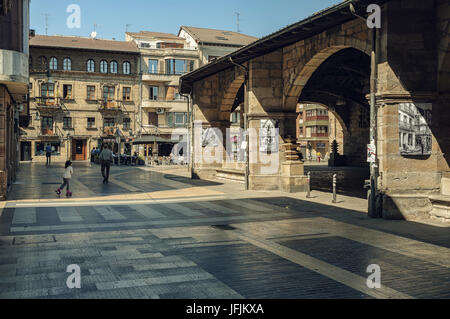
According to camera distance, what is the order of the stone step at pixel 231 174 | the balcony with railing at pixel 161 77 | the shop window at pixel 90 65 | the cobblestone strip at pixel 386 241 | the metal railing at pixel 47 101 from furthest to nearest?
1. the balcony with railing at pixel 161 77
2. the shop window at pixel 90 65
3. the metal railing at pixel 47 101
4. the stone step at pixel 231 174
5. the cobblestone strip at pixel 386 241

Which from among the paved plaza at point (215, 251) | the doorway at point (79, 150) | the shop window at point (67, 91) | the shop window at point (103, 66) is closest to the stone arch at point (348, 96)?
the paved plaza at point (215, 251)

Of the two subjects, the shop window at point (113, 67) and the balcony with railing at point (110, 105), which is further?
the shop window at point (113, 67)

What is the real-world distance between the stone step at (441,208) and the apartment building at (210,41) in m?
46.1

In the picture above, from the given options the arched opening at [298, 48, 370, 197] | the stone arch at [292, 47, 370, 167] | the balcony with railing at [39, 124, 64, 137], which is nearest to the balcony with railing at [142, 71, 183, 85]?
the balcony with railing at [39, 124, 64, 137]

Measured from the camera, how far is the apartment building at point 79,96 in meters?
51.6

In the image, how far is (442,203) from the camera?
444 inches

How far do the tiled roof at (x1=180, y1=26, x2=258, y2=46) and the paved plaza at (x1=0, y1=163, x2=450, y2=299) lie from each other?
150ft

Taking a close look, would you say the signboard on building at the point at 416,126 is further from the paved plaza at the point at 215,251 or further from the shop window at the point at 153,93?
the shop window at the point at 153,93

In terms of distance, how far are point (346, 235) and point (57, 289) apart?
237 inches

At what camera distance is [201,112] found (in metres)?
26.0

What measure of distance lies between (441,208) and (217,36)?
170 feet

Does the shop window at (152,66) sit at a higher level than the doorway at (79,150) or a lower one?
higher

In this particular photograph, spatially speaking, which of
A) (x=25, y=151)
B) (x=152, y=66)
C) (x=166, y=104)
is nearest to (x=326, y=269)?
(x=25, y=151)

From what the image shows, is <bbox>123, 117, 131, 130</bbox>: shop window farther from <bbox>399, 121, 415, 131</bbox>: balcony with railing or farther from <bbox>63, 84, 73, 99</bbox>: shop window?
<bbox>399, 121, 415, 131</bbox>: balcony with railing
